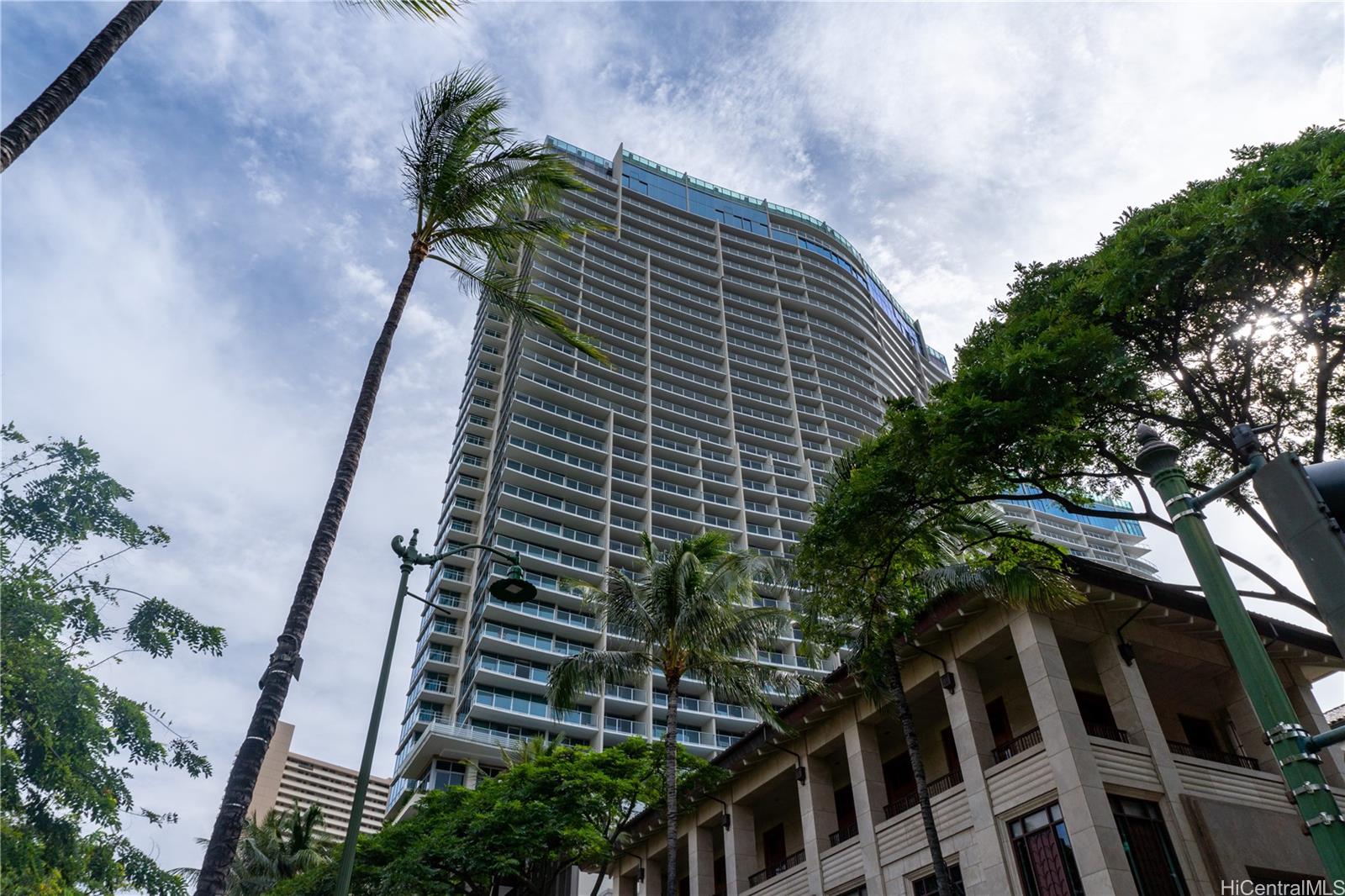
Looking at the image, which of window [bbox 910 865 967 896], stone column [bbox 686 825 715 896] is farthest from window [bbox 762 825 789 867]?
window [bbox 910 865 967 896]

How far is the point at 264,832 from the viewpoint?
48.1 m

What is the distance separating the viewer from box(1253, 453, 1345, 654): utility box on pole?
12.2 ft

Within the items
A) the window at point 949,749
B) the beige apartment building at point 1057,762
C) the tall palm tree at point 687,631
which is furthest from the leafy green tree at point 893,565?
the tall palm tree at point 687,631

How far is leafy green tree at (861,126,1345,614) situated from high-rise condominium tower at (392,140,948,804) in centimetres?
3840

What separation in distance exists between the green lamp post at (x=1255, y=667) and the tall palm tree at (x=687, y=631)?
2000 cm

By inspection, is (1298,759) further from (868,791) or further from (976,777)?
(868,791)

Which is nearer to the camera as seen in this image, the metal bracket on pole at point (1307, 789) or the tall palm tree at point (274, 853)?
the metal bracket on pole at point (1307, 789)

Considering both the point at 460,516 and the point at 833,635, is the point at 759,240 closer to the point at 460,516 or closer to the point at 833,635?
the point at 460,516

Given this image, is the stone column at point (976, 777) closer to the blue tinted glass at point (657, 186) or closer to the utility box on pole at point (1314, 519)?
the utility box on pole at point (1314, 519)

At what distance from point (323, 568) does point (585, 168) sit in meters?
103

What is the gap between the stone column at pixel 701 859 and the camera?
2878cm

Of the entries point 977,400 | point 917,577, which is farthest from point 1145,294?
point 917,577

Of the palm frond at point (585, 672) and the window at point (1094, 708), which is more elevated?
the palm frond at point (585, 672)

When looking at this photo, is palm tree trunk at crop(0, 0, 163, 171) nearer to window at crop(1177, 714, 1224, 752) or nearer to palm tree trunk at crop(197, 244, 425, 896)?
palm tree trunk at crop(197, 244, 425, 896)
